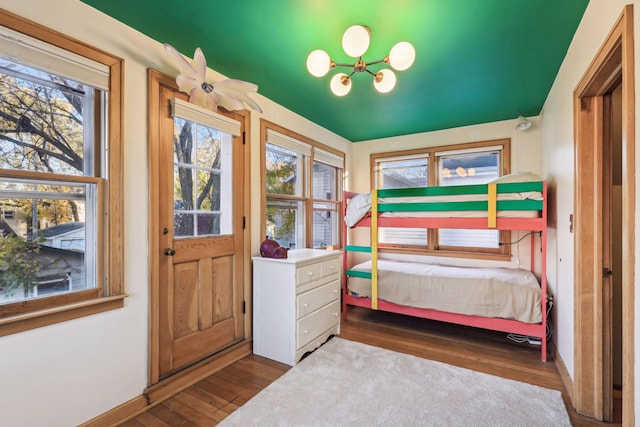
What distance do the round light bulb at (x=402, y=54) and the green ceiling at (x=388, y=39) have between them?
10.1 inches

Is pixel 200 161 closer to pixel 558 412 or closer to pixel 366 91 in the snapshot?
pixel 366 91

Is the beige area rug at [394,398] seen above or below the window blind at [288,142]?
below

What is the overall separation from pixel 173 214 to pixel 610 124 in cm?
291

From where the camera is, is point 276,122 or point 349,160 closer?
point 276,122

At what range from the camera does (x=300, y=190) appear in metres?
3.51

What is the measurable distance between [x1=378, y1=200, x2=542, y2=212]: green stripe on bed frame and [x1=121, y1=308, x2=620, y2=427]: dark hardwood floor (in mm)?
1292

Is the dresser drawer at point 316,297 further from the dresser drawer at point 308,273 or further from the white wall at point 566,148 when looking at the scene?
the white wall at point 566,148

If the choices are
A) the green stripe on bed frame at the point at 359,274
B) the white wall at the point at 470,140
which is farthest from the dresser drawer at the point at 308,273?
the white wall at the point at 470,140

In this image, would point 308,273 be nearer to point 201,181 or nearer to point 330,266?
point 330,266

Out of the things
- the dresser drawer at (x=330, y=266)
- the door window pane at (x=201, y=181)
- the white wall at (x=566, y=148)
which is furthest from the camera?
the dresser drawer at (x=330, y=266)

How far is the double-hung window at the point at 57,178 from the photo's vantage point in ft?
4.65

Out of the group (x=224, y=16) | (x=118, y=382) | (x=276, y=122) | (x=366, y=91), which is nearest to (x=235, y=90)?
(x=224, y=16)

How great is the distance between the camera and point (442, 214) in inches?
114

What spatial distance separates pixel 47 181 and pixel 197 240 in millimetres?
941
